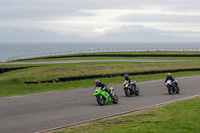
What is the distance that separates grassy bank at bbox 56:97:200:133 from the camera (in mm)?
10188

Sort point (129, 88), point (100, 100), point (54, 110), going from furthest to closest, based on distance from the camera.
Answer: point (129, 88) → point (100, 100) → point (54, 110)

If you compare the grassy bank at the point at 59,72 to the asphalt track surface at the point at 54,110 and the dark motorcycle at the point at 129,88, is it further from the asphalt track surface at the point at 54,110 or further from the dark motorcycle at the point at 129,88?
the dark motorcycle at the point at 129,88

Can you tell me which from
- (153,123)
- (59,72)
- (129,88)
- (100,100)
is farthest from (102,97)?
(59,72)

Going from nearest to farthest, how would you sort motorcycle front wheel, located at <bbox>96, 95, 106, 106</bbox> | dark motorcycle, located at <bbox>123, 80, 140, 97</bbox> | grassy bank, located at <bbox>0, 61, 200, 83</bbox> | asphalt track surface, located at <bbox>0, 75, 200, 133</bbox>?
asphalt track surface, located at <bbox>0, 75, 200, 133</bbox> < motorcycle front wheel, located at <bbox>96, 95, 106, 106</bbox> < dark motorcycle, located at <bbox>123, 80, 140, 97</bbox> < grassy bank, located at <bbox>0, 61, 200, 83</bbox>

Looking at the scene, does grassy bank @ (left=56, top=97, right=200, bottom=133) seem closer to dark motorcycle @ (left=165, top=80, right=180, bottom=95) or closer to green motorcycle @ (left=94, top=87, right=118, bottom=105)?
green motorcycle @ (left=94, top=87, right=118, bottom=105)

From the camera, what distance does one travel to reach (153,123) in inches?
444

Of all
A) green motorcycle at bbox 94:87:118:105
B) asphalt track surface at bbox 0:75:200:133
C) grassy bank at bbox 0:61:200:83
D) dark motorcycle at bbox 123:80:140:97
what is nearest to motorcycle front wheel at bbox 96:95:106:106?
green motorcycle at bbox 94:87:118:105

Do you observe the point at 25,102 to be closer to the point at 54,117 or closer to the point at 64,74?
the point at 54,117

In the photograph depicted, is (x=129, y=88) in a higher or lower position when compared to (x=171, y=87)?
higher

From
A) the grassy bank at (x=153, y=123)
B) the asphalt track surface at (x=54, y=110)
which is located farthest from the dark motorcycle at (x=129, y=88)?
the grassy bank at (x=153, y=123)

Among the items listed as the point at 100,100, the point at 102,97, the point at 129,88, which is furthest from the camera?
the point at 129,88

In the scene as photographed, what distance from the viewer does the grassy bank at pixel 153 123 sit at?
10.2 meters

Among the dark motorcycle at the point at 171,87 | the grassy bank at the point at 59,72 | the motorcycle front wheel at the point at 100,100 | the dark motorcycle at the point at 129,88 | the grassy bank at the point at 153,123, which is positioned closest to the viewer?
the grassy bank at the point at 153,123

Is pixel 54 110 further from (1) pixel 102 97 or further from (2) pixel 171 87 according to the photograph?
(2) pixel 171 87
